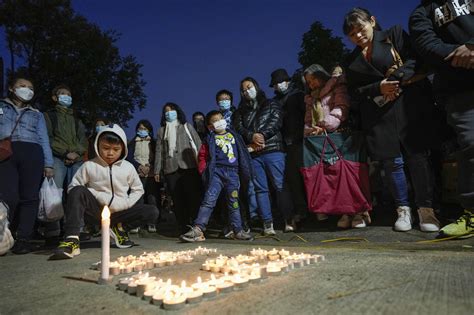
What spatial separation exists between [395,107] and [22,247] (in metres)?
4.39

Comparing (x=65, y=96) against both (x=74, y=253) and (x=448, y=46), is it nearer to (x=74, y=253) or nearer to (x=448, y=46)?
(x=74, y=253)

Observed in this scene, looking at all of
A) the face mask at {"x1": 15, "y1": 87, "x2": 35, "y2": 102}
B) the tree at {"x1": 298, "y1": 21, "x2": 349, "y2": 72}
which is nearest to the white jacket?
the face mask at {"x1": 15, "y1": 87, "x2": 35, "y2": 102}

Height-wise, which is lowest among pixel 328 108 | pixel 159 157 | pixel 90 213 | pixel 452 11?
pixel 90 213

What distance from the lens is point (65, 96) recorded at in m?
5.49

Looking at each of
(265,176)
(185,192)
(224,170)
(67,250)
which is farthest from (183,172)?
(67,250)

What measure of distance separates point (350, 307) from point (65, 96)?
5155 millimetres

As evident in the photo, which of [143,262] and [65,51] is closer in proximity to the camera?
[143,262]

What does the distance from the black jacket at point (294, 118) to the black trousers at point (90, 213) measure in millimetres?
2261

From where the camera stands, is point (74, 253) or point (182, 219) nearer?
point (74, 253)

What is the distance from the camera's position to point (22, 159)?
4367 mm

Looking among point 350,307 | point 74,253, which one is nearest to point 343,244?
point 350,307

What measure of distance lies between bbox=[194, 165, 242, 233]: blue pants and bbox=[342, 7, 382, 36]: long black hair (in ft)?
7.32

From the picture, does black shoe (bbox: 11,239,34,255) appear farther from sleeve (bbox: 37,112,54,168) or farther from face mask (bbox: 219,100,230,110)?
face mask (bbox: 219,100,230,110)

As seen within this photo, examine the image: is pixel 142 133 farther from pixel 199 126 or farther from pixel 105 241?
pixel 105 241
